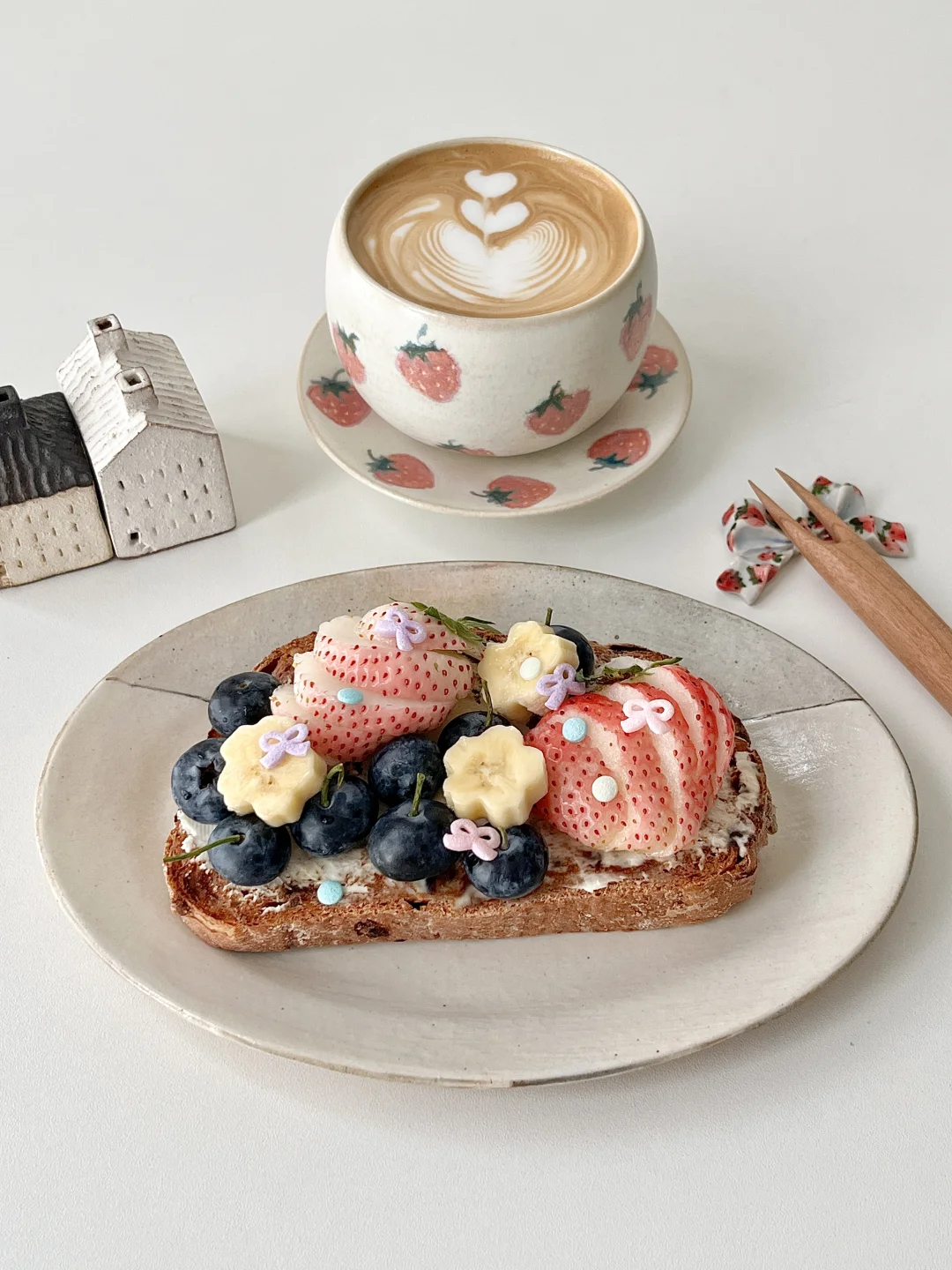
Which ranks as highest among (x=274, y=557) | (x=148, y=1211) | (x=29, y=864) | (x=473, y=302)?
(x=473, y=302)

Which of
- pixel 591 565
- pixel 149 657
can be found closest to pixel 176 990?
pixel 149 657

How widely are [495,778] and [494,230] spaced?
984mm

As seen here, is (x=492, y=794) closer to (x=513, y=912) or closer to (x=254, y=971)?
(x=513, y=912)

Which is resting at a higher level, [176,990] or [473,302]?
[473,302]

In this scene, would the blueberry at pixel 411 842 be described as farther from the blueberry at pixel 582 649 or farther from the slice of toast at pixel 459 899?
the blueberry at pixel 582 649

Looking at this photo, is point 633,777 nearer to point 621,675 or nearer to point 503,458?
point 621,675

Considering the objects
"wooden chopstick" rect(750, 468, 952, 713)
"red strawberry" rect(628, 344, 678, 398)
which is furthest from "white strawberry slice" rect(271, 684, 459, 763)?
"red strawberry" rect(628, 344, 678, 398)

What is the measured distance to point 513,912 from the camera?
1.48 m

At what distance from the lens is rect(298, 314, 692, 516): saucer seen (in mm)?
1965

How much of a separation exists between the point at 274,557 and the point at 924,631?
1.04 metres

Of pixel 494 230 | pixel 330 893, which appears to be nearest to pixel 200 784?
pixel 330 893

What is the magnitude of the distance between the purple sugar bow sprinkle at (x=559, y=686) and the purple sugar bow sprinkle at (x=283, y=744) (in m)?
0.30

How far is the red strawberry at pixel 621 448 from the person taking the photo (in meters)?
2.03

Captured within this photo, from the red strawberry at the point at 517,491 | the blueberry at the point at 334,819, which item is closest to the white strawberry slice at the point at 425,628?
the blueberry at the point at 334,819
